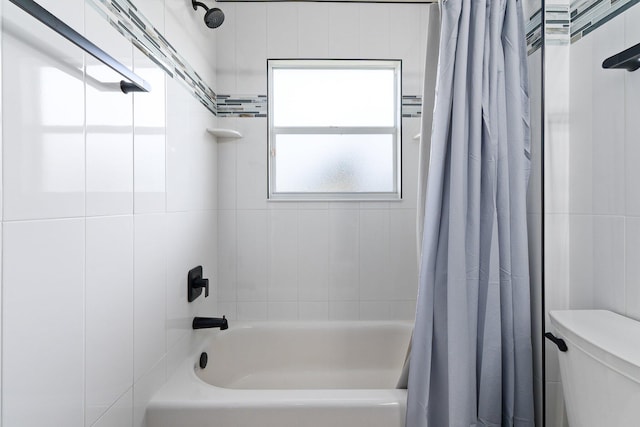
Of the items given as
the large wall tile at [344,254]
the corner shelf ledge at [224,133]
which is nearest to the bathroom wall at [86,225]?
the corner shelf ledge at [224,133]

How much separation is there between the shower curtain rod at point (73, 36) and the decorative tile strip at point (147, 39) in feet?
0.60

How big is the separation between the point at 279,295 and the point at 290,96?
3.94 ft

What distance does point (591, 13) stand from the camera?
3.50ft

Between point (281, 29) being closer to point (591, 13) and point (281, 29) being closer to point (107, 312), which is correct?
point (591, 13)

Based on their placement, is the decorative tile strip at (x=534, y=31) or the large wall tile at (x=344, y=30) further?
the large wall tile at (x=344, y=30)

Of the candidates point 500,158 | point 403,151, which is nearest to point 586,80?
point 500,158

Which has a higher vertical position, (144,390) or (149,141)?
(149,141)

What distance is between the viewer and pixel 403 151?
2.18m

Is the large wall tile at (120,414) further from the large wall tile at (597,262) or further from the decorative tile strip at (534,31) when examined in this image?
the decorative tile strip at (534,31)

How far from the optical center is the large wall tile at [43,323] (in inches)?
26.4

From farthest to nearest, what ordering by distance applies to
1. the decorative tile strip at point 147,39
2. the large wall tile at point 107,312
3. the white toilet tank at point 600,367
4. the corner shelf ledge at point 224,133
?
the corner shelf ledge at point 224,133 → the decorative tile strip at point 147,39 → the large wall tile at point 107,312 → the white toilet tank at point 600,367

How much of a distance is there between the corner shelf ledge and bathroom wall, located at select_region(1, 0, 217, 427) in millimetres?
422

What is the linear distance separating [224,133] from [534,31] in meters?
1.48

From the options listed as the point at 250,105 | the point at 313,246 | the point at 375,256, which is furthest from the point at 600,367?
the point at 250,105
